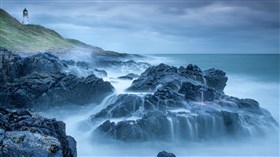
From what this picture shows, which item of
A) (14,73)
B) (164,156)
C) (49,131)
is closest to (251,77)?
(14,73)

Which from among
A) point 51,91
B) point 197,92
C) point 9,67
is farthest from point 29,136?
point 9,67

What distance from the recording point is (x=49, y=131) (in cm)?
1459

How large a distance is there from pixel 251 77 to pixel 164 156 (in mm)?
59550

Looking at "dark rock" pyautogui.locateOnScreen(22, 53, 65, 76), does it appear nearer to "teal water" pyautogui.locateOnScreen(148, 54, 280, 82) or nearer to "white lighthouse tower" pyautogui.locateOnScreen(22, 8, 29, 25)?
"teal water" pyautogui.locateOnScreen(148, 54, 280, 82)

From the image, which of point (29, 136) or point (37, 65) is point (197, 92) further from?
point (29, 136)

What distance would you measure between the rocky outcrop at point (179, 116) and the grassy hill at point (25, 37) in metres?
46.6

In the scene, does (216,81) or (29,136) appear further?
(216,81)

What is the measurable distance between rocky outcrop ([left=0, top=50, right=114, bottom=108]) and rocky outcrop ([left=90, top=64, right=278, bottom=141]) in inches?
85.8

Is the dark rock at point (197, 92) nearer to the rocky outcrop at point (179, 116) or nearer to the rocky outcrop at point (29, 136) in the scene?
the rocky outcrop at point (179, 116)

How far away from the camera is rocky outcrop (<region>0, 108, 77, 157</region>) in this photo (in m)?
12.0

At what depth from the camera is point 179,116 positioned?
2752 cm

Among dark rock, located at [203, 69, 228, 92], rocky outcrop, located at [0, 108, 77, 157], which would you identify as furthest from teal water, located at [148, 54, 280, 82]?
rocky outcrop, located at [0, 108, 77, 157]

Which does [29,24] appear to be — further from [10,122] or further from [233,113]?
[10,122]

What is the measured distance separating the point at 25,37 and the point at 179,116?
232ft
